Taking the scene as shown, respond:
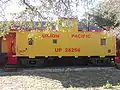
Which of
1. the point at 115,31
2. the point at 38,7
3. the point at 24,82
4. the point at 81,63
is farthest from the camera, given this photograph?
the point at 81,63

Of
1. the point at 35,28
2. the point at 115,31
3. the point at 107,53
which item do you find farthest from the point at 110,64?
the point at 35,28

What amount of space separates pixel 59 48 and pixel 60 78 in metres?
3.42

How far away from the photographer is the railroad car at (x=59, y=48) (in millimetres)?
19297

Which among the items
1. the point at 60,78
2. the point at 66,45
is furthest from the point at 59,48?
the point at 60,78

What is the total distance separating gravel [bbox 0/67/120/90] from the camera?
14.0 m

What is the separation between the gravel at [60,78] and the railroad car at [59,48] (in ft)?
3.28

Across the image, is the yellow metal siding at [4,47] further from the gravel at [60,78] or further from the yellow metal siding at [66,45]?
the gravel at [60,78]

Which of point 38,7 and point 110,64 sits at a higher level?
point 38,7

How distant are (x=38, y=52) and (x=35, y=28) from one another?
444 inches

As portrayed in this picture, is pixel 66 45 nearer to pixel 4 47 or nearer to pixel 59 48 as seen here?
pixel 59 48

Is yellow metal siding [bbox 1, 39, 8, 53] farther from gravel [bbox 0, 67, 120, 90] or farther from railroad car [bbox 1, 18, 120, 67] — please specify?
gravel [bbox 0, 67, 120, 90]

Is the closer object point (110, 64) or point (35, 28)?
point (35, 28)

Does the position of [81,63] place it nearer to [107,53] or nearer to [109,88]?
[107,53]

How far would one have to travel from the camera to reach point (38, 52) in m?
19.5
